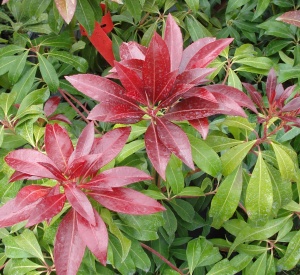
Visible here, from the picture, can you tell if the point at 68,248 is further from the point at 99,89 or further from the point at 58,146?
the point at 99,89

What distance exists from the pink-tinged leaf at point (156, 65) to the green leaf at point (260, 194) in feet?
1.16

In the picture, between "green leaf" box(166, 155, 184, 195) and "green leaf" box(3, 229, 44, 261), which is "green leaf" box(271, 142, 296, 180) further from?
"green leaf" box(3, 229, 44, 261)

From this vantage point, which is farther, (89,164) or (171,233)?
(171,233)

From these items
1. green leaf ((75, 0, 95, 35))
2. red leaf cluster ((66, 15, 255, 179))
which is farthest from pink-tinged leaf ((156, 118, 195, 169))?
green leaf ((75, 0, 95, 35))

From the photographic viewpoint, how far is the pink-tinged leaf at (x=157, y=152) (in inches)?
31.1

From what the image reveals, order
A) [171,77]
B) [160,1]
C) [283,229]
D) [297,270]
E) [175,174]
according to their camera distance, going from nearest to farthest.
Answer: [171,77], [175,174], [283,229], [160,1], [297,270]

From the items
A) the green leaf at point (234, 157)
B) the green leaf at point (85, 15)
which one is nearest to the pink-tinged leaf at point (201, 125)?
the green leaf at point (234, 157)

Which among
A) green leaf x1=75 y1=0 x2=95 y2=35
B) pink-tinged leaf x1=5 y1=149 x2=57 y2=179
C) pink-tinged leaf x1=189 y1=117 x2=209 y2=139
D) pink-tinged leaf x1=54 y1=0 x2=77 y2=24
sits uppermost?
pink-tinged leaf x1=54 y1=0 x2=77 y2=24

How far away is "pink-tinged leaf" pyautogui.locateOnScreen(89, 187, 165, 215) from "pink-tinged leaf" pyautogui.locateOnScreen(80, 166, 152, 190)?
31 mm

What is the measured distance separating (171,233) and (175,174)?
33 cm

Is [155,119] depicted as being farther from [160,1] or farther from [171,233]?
[160,1]

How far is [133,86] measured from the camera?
812 millimetres

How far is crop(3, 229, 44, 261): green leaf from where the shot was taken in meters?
1.10

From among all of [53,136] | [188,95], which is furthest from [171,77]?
[53,136]
